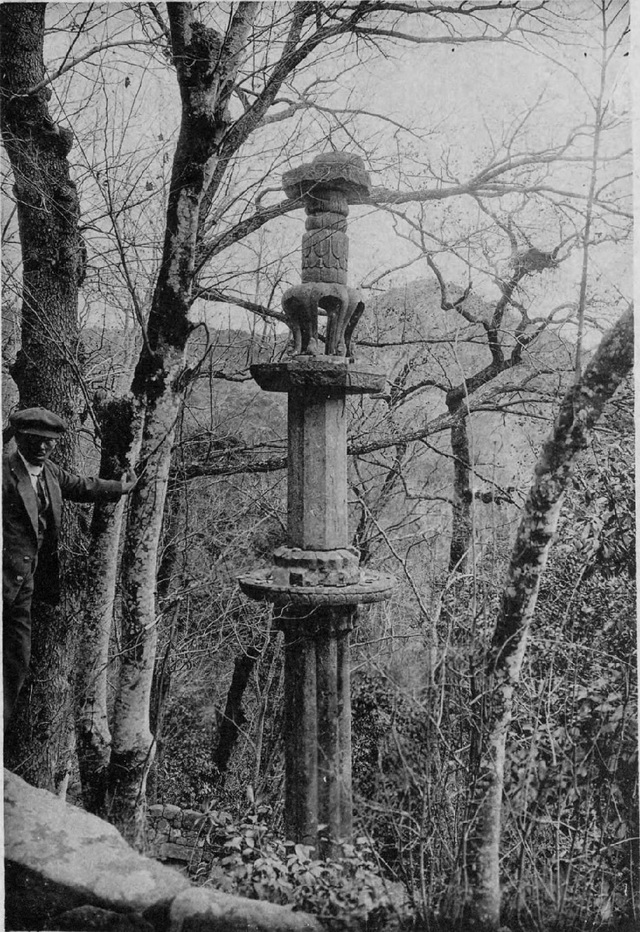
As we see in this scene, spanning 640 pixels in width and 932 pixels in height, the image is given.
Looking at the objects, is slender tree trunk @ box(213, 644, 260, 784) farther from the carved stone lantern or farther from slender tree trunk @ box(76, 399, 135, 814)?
the carved stone lantern

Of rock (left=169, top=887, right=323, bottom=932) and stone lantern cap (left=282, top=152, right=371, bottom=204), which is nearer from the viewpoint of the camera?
rock (left=169, top=887, right=323, bottom=932)

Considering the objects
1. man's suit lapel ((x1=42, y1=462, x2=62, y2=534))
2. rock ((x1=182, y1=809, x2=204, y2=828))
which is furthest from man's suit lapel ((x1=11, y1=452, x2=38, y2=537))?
rock ((x1=182, y1=809, x2=204, y2=828))

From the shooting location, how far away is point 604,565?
14.5ft

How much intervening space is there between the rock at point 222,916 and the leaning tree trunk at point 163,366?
2576mm

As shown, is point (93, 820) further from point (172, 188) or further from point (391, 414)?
point (391, 414)

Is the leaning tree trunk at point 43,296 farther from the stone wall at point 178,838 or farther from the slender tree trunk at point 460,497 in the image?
the slender tree trunk at point 460,497

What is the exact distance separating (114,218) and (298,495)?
6.85ft

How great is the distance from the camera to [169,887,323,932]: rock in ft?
8.72

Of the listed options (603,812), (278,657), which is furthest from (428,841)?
(278,657)

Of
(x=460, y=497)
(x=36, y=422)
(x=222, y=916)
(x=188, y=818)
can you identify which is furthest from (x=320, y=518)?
(x=188, y=818)

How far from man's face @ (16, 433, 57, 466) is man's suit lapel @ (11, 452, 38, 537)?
5 centimetres

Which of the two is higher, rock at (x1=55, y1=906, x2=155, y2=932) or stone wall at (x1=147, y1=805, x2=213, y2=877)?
rock at (x1=55, y1=906, x2=155, y2=932)

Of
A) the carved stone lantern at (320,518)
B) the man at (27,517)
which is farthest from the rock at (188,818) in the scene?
the man at (27,517)

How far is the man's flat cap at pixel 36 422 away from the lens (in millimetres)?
3588
